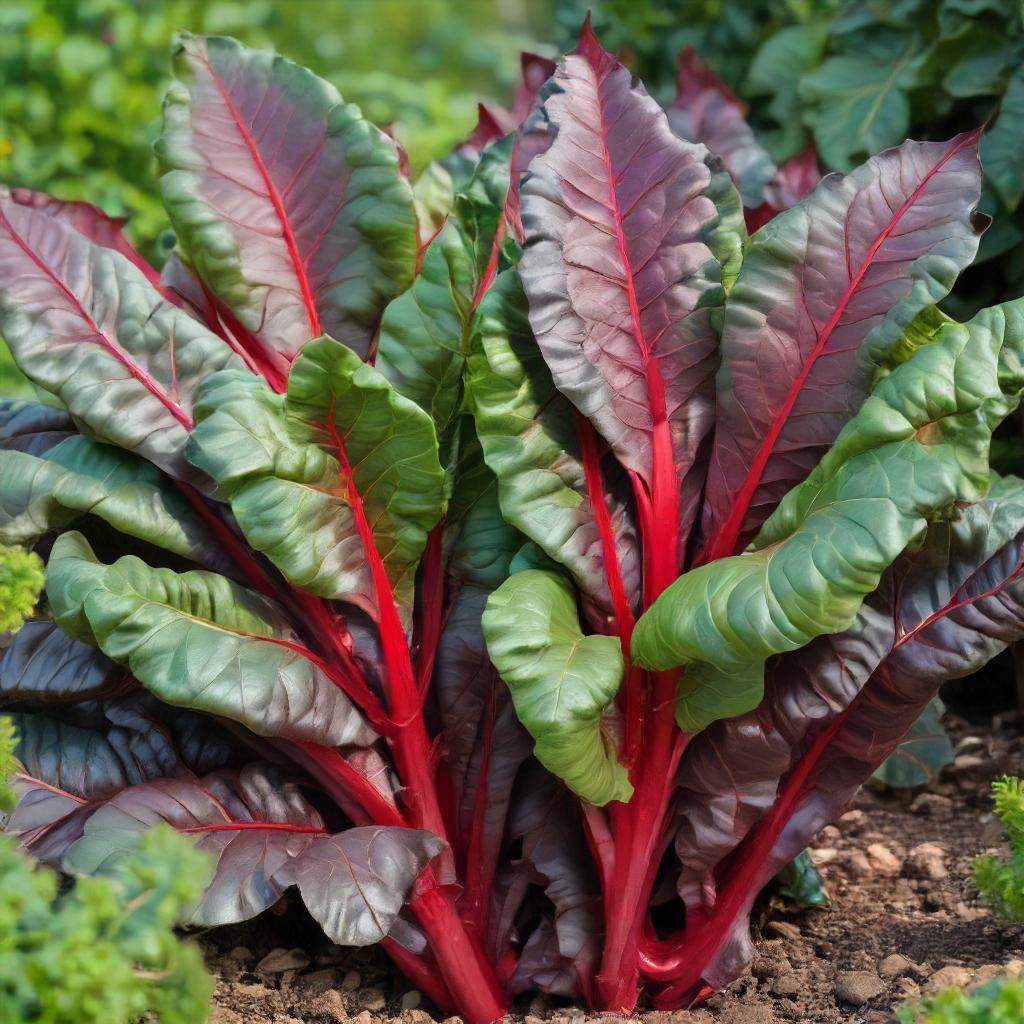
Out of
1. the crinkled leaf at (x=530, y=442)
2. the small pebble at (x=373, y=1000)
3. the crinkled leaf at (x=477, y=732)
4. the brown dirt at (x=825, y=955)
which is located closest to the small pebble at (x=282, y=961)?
the brown dirt at (x=825, y=955)

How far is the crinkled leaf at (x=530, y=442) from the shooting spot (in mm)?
1705

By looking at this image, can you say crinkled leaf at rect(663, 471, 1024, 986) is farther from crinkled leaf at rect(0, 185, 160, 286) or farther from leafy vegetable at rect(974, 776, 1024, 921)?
crinkled leaf at rect(0, 185, 160, 286)

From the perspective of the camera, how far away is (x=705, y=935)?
1.86 metres

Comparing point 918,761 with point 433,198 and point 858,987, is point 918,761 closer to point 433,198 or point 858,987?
point 858,987

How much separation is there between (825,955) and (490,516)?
2.85 ft

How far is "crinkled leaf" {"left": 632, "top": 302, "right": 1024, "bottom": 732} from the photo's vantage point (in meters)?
1.40

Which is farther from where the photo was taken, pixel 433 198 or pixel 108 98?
pixel 108 98

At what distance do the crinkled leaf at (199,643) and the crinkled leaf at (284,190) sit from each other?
1.56ft

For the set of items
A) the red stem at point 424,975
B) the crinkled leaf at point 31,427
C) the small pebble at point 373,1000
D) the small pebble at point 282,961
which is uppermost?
the crinkled leaf at point 31,427

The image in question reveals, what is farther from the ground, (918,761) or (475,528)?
(475,528)

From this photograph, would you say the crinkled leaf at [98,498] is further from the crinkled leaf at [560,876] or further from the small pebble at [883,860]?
the small pebble at [883,860]

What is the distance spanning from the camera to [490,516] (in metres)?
1.89

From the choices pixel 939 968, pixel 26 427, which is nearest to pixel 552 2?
pixel 26 427

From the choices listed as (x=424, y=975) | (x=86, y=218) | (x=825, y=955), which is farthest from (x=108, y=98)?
(x=825, y=955)
